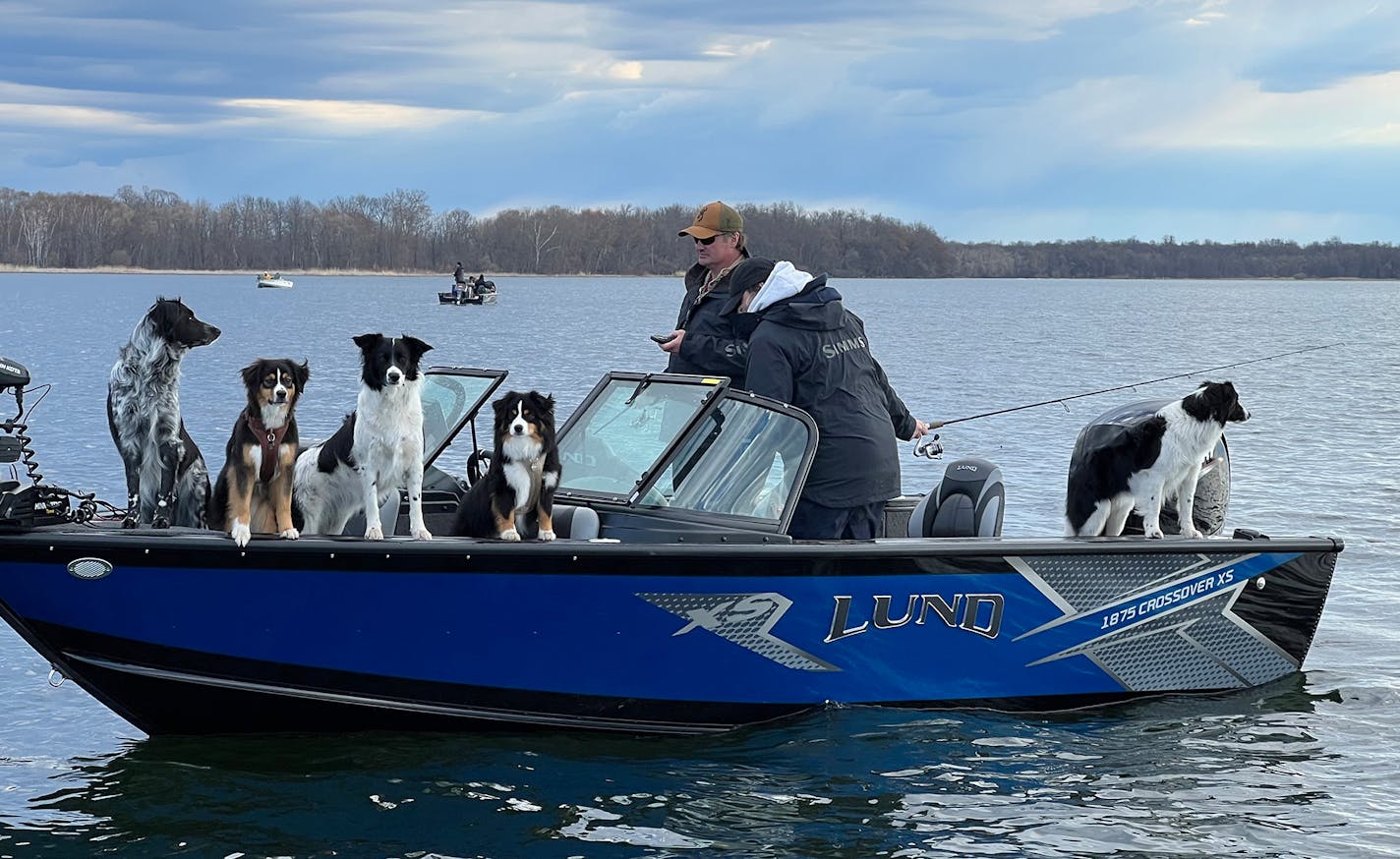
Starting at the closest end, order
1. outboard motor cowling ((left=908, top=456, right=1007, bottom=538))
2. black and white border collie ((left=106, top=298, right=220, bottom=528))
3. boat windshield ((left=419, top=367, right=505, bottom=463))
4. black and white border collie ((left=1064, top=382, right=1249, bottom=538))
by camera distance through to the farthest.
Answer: black and white border collie ((left=106, top=298, right=220, bottom=528)) → black and white border collie ((left=1064, top=382, right=1249, bottom=538)) → outboard motor cowling ((left=908, top=456, right=1007, bottom=538)) → boat windshield ((left=419, top=367, right=505, bottom=463))

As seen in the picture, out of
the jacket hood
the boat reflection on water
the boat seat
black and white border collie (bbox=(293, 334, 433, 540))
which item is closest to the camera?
black and white border collie (bbox=(293, 334, 433, 540))

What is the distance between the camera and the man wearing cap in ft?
23.6

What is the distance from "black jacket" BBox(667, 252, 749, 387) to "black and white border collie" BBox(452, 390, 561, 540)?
4.06 ft

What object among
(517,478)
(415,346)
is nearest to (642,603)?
(517,478)

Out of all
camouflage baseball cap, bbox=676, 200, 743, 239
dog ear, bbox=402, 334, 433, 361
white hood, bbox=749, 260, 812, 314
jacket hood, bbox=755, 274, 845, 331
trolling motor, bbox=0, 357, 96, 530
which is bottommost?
trolling motor, bbox=0, 357, 96, 530

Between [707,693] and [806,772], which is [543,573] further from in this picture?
[806,772]

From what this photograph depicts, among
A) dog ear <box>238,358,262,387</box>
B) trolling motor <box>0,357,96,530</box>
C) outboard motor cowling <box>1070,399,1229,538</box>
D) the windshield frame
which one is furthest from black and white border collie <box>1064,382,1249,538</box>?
trolling motor <box>0,357,96,530</box>

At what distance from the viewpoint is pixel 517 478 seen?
6105 mm

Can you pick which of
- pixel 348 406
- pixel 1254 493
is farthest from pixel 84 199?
pixel 1254 493

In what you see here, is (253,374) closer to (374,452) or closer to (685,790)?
(374,452)

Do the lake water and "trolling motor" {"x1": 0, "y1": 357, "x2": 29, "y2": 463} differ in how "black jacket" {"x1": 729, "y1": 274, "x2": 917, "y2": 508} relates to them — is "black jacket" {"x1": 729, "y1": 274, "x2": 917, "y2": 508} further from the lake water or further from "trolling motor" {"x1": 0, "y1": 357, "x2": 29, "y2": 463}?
"trolling motor" {"x1": 0, "y1": 357, "x2": 29, "y2": 463}

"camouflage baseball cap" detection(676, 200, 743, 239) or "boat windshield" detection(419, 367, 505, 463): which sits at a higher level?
"camouflage baseball cap" detection(676, 200, 743, 239)

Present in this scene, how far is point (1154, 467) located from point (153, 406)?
430 centimetres

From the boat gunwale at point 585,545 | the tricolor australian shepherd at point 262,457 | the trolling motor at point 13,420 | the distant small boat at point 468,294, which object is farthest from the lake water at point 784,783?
the distant small boat at point 468,294
